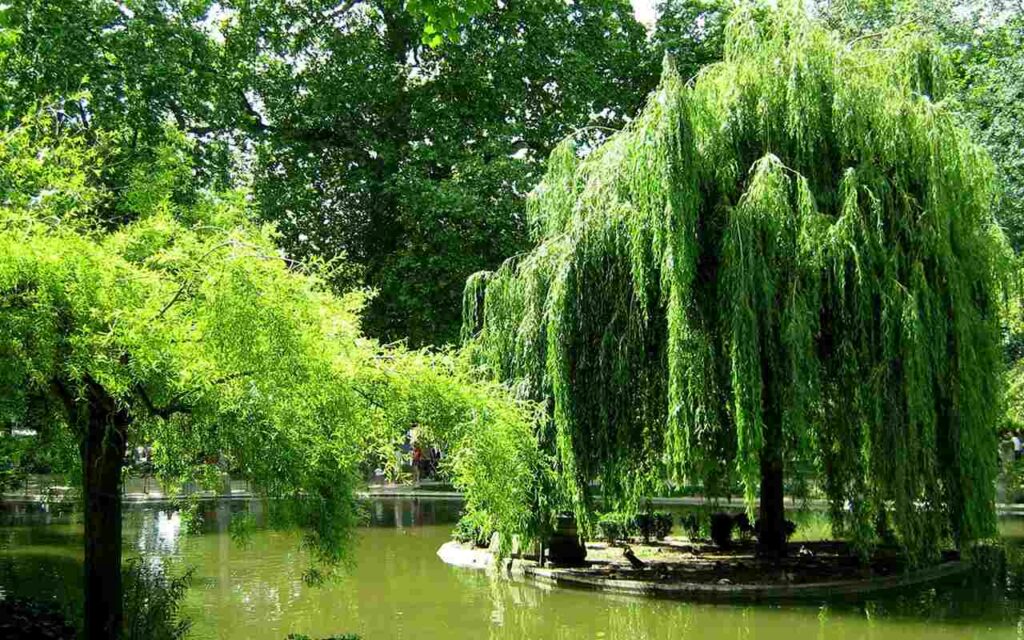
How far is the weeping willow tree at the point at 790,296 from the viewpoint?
1256 centimetres

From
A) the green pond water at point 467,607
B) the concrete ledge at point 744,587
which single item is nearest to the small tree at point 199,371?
the green pond water at point 467,607

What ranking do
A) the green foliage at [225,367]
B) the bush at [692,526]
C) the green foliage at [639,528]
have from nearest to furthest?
the green foliage at [225,367], the bush at [692,526], the green foliage at [639,528]

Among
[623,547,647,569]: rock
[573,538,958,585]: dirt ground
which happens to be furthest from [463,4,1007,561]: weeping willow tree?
[623,547,647,569]: rock

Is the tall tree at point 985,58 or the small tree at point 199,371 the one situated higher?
the tall tree at point 985,58

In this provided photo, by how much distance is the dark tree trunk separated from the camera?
27.2 feet

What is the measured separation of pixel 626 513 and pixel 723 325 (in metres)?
3.77

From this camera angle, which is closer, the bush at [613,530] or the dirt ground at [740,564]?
the dirt ground at [740,564]

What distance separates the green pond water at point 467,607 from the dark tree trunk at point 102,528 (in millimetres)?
1130

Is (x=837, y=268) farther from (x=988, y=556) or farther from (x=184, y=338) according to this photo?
(x=184, y=338)

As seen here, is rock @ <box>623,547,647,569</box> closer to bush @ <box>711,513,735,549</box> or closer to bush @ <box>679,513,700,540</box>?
bush @ <box>711,513,735,549</box>

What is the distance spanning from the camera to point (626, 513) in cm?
1506

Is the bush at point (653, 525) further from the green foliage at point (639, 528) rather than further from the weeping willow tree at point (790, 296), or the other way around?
the weeping willow tree at point (790, 296)

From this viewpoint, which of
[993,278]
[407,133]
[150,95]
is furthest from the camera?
[407,133]

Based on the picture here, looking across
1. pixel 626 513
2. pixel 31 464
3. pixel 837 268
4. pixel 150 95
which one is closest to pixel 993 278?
pixel 837 268
